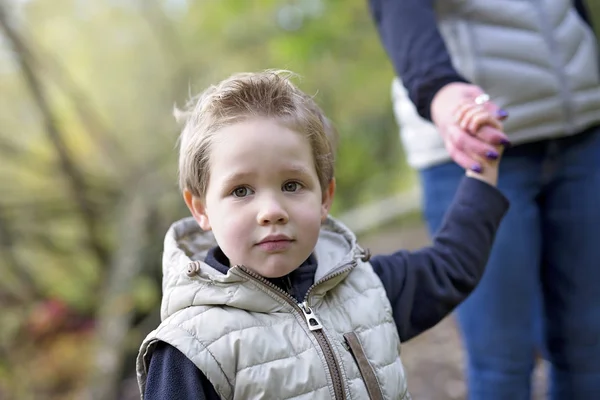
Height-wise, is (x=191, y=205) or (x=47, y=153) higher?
(x=47, y=153)

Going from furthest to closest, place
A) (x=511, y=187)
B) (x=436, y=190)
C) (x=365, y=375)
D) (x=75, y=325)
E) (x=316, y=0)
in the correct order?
(x=75, y=325) < (x=316, y=0) < (x=436, y=190) < (x=511, y=187) < (x=365, y=375)

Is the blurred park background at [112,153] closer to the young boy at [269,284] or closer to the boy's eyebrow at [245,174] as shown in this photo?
the young boy at [269,284]

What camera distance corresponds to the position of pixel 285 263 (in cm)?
130

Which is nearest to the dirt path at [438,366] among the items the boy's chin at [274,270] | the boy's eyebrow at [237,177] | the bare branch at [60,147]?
the boy's chin at [274,270]

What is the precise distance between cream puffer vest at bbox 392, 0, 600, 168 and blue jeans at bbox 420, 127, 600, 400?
8cm

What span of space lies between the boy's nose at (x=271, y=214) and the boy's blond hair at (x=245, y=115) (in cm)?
16

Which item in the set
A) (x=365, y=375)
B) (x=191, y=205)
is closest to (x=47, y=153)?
(x=191, y=205)

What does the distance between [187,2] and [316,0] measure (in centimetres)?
205

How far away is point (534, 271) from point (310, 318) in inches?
29.2

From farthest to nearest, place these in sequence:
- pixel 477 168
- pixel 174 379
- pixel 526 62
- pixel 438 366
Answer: pixel 438 366, pixel 526 62, pixel 477 168, pixel 174 379

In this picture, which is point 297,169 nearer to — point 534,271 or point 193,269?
point 193,269

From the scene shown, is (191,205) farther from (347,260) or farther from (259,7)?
(259,7)

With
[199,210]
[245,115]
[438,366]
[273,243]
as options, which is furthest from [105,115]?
[273,243]

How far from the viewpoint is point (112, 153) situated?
19.5 ft
